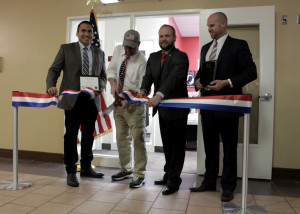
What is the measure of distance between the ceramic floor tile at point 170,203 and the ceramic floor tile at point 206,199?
8 centimetres

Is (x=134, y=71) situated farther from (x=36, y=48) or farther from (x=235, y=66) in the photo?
(x=36, y=48)

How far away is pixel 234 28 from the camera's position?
321cm

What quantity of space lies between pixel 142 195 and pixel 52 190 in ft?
2.74

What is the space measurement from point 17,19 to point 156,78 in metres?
2.66

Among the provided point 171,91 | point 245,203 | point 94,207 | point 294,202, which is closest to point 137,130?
point 171,91

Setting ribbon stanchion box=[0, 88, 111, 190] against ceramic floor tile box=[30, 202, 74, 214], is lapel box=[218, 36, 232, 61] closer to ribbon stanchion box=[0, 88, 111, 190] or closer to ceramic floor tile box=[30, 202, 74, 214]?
ribbon stanchion box=[0, 88, 111, 190]

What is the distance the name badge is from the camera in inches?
106

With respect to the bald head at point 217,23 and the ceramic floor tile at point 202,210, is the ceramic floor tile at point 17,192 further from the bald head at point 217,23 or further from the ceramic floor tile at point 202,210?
the bald head at point 217,23

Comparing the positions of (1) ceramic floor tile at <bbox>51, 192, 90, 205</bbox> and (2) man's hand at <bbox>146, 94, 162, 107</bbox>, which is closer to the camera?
(1) ceramic floor tile at <bbox>51, 192, 90, 205</bbox>

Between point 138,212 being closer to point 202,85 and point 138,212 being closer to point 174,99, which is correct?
point 174,99

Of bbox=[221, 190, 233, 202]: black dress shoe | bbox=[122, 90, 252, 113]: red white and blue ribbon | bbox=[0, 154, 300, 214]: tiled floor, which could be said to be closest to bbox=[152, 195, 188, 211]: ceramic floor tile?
bbox=[0, 154, 300, 214]: tiled floor

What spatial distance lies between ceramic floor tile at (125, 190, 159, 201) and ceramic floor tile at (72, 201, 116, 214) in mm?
253

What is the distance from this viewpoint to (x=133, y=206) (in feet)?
7.06

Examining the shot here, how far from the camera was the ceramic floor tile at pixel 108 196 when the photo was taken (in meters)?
2.28
